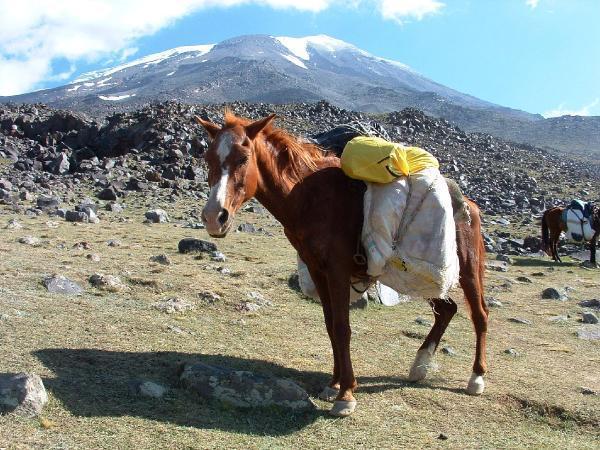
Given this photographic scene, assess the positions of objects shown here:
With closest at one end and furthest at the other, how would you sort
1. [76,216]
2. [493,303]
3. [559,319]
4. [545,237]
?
[559,319]
[493,303]
[76,216]
[545,237]

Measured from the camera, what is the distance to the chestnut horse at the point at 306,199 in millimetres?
4664

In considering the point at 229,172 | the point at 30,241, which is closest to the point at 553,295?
the point at 229,172

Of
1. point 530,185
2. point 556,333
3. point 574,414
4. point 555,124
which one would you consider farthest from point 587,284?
point 555,124

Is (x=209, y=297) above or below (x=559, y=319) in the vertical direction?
above

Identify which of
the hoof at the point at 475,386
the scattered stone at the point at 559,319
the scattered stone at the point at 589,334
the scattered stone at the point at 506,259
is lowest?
the scattered stone at the point at 506,259

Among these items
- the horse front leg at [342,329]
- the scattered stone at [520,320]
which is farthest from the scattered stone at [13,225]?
the scattered stone at [520,320]

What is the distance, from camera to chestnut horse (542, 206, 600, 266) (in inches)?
658

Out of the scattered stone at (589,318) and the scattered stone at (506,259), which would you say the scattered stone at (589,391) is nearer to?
the scattered stone at (589,318)

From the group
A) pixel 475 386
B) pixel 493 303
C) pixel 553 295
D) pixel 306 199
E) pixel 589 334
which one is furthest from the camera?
pixel 553 295

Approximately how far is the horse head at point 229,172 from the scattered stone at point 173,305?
2568 millimetres

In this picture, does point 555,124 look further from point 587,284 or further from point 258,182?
point 258,182

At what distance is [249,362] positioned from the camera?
18.8 ft

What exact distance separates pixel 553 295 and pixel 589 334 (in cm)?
241

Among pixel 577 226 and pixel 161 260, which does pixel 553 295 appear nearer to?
pixel 161 260
